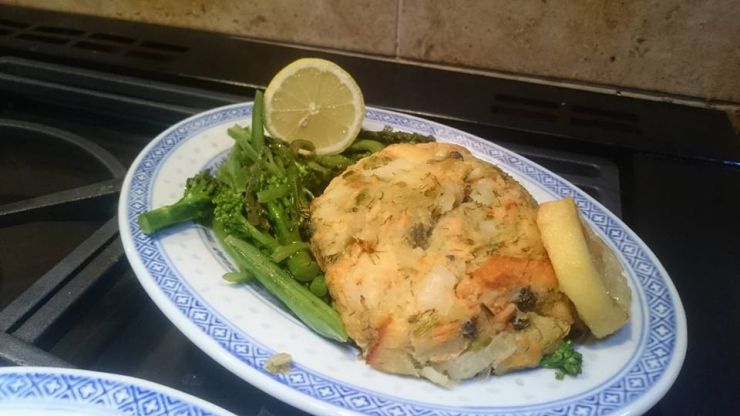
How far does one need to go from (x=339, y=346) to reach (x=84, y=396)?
1.46ft

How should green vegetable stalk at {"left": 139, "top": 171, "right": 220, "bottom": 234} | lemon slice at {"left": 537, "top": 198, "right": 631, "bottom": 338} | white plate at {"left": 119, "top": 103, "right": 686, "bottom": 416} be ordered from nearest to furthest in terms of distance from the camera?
white plate at {"left": 119, "top": 103, "right": 686, "bottom": 416}, lemon slice at {"left": 537, "top": 198, "right": 631, "bottom": 338}, green vegetable stalk at {"left": 139, "top": 171, "right": 220, "bottom": 234}

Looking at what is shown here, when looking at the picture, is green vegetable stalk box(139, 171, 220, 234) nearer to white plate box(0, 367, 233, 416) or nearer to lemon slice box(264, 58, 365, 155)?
lemon slice box(264, 58, 365, 155)

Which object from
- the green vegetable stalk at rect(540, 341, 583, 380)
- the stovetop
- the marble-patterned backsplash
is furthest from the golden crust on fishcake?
the marble-patterned backsplash

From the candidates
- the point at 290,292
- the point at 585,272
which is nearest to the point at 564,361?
the point at 585,272

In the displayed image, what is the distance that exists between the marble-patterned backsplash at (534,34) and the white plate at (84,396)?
1.45 m

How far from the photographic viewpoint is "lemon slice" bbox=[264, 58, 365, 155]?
1.57 metres

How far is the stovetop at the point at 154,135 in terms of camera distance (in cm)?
120

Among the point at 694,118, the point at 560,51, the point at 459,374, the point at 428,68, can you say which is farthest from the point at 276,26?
the point at 459,374

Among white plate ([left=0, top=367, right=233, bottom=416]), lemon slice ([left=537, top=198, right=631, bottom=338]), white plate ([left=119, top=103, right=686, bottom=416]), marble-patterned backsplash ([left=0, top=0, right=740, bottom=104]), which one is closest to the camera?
white plate ([left=0, top=367, right=233, bottom=416])

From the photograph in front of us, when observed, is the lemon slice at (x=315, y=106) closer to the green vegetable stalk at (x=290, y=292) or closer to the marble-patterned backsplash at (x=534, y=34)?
the green vegetable stalk at (x=290, y=292)

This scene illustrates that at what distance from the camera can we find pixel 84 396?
32.8 inches

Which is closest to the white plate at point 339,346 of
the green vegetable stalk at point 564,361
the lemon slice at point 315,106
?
the green vegetable stalk at point 564,361

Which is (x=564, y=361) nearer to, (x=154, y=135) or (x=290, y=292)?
(x=290, y=292)

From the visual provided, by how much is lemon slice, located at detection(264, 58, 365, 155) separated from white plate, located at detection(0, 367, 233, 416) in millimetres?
860
